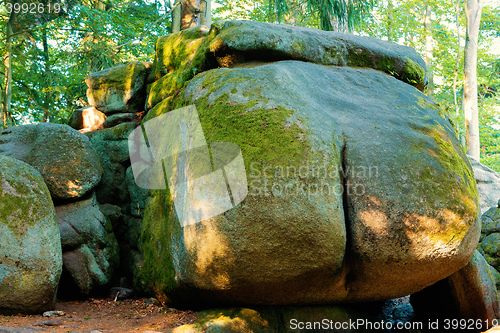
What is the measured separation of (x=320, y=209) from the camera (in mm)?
Answer: 3764

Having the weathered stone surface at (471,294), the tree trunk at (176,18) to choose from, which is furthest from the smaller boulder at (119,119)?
the weathered stone surface at (471,294)

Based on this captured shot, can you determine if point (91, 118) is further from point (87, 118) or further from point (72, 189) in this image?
point (72, 189)

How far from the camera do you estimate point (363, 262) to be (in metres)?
3.95

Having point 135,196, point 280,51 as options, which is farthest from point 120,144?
point 280,51

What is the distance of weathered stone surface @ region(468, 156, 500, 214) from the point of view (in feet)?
34.9

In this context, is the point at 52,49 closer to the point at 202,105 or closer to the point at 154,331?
the point at 202,105

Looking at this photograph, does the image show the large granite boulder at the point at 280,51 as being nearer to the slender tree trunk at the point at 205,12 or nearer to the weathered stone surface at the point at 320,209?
the weathered stone surface at the point at 320,209

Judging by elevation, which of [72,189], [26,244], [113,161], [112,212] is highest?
[113,161]

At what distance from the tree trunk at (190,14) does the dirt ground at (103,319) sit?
24.5 ft

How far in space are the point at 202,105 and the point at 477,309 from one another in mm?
4488

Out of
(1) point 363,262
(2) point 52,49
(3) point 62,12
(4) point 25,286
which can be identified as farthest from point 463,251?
(2) point 52,49

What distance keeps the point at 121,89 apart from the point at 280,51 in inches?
167

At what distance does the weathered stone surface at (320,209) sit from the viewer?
148 inches

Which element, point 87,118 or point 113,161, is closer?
point 113,161
